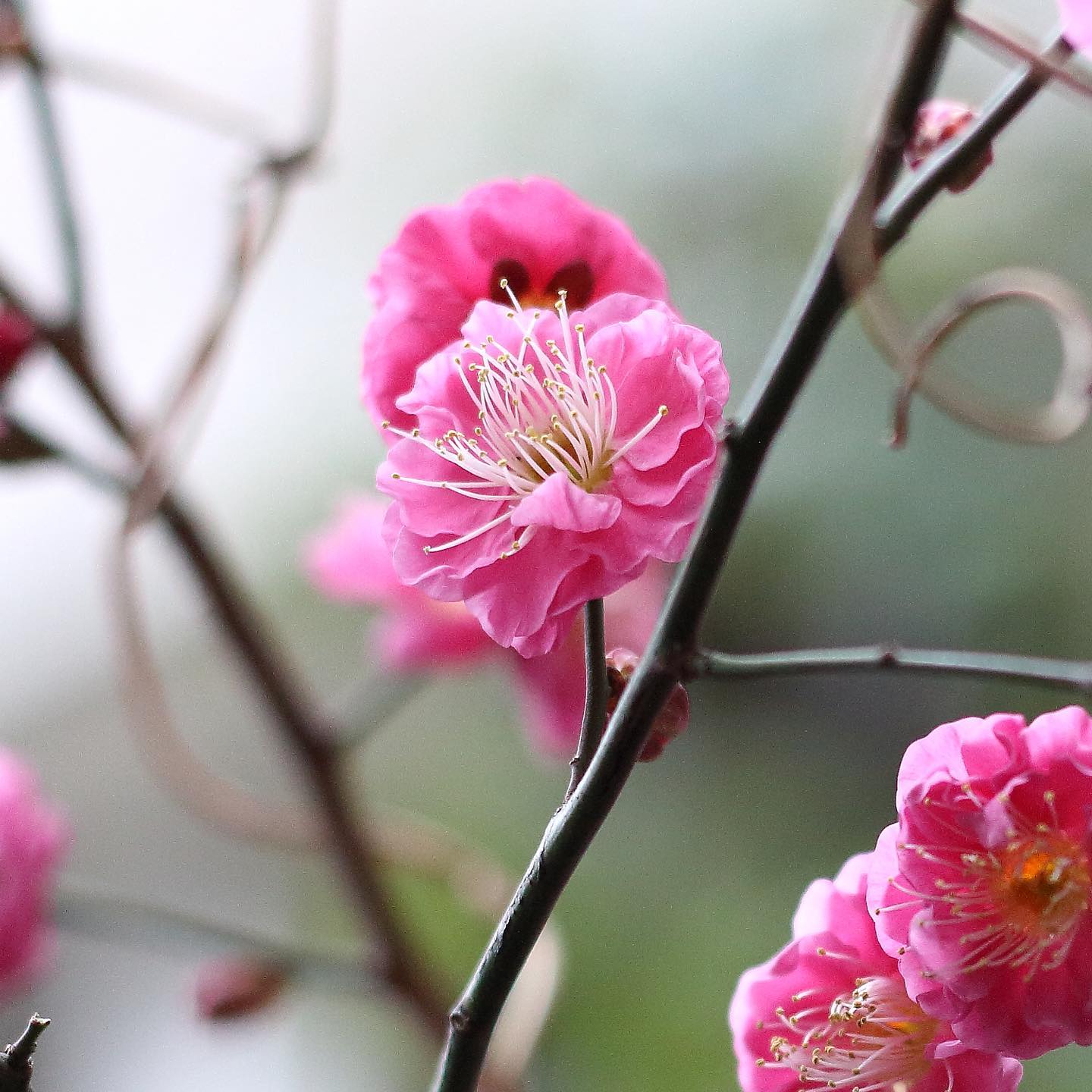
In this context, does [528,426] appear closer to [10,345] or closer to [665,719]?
[665,719]

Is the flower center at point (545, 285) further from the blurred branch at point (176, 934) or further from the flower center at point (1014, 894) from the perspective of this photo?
the blurred branch at point (176, 934)

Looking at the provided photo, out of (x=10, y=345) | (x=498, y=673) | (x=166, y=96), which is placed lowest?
(x=498, y=673)

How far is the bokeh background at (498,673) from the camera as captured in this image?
996 millimetres

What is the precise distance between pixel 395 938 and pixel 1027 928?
1.48 feet

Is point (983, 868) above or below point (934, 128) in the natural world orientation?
below

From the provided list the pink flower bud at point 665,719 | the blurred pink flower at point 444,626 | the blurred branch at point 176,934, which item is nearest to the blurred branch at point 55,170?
the blurred pink flower at point 444,626

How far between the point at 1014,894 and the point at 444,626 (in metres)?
0.45

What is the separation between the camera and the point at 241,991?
559 millimetres

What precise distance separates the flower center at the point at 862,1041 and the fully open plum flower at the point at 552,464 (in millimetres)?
97

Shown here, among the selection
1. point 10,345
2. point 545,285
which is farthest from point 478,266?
point 10,345

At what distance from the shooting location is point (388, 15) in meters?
1.27

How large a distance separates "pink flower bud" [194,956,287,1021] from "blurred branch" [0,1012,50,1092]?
0.37 meters

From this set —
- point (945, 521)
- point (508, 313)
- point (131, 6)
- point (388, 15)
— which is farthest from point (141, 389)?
point (508, 313)

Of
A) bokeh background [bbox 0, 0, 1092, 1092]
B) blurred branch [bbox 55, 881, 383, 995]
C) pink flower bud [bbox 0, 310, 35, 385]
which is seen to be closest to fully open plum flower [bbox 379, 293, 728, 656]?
pink flower bud [bbox 0, 310, 35, 385]
